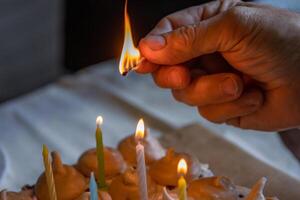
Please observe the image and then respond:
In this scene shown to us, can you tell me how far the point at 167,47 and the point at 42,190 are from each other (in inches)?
12.3

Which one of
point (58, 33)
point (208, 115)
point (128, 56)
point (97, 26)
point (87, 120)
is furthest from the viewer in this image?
point (97, 26)

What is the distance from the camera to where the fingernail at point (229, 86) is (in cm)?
100

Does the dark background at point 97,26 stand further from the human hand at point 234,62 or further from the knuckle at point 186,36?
the knuckle at point 186,36

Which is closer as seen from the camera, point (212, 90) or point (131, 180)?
point (131, 180)

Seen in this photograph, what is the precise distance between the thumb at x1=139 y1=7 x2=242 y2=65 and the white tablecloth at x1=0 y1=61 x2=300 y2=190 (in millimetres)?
324

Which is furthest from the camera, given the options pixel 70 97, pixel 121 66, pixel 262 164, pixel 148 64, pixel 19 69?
pixel 19 69

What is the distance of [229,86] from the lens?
1.01 m

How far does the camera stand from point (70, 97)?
1402mm

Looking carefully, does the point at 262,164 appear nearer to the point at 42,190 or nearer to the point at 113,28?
the point at 42,190

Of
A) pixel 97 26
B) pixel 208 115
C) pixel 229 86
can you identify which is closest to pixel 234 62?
pixel 229 86

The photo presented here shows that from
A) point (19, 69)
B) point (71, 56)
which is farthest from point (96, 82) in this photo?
point (71, 56)

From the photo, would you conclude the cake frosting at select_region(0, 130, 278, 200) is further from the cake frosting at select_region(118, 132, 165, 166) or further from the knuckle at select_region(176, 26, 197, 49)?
the knuckle at select_region(176, 26, 197, 49)

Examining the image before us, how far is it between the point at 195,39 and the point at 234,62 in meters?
0.11

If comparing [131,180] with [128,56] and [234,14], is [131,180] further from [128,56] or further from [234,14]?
[234,14]
